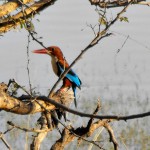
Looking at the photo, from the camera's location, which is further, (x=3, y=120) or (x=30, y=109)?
(x=3, y=120)

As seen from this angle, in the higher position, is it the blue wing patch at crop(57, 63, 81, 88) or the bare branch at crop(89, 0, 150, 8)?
the bare branch at crop(89, 0, 150, 8)

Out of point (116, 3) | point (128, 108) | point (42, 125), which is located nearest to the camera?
point (42, 125)

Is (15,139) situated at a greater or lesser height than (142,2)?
lesser

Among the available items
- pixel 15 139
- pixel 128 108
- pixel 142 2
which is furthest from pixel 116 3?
pixel 128 108

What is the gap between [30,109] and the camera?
3.28m

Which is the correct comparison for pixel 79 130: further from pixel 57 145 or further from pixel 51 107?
pixel 51 107

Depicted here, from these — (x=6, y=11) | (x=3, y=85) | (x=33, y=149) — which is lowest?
(x=33, y=149)

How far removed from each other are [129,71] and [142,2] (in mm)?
5596

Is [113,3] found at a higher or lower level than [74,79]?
higher

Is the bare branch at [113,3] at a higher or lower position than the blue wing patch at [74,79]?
higher

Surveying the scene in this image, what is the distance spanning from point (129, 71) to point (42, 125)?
6.06m

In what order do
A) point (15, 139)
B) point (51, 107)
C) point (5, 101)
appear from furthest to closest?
point (15, 139), point (51, 107), point (5, 101)

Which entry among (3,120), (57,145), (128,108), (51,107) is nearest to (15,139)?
(3,120)

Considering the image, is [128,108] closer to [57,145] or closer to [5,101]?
[57,145]
